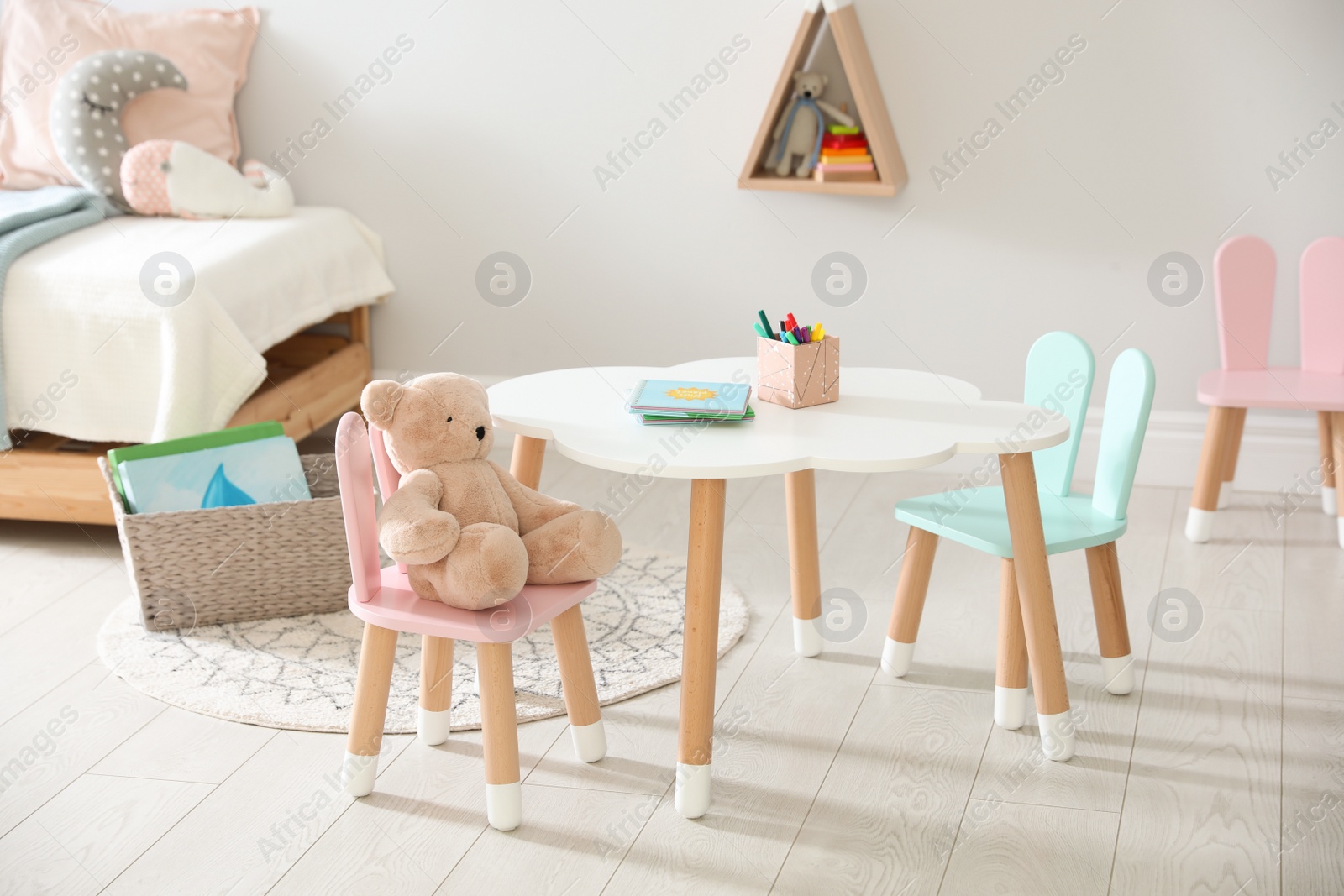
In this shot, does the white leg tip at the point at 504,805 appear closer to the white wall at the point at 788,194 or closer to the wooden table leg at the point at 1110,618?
the wooden table leg at the point at 1110,618

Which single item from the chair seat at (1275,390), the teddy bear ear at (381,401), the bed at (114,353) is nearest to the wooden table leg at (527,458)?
the teddy bear ear at (381,401)

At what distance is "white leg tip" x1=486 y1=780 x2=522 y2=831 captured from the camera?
62.2 inches

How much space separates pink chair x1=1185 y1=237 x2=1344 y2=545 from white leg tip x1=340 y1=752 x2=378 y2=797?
173 cm

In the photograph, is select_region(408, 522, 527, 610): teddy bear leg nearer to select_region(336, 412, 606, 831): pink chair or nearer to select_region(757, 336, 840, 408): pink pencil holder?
select_region(336, 412, 606, 831): pink chair

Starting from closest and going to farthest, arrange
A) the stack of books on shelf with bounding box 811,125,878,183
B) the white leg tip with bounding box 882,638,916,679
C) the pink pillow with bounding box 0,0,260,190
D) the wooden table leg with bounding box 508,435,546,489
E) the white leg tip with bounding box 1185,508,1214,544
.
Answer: the wooden table leg with bounding box 508,435,546,489
the white leg tip with bounding box 882,638,916,679
the white leg tip with bounding box 1185,508,1214,544
the stack of books on shelf with bounding box 811,125,878,183
the pink pillow with bounding box 0,0,260,190

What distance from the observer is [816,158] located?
278 cm

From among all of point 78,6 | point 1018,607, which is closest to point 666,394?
point 1018,607

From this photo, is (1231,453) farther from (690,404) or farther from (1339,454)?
(690,404)

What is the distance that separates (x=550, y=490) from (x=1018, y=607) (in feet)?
4.40

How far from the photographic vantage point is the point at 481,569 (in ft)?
4.89

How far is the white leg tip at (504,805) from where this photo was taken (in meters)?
1.58

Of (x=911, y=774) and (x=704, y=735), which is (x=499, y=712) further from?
(x=911, y=774)

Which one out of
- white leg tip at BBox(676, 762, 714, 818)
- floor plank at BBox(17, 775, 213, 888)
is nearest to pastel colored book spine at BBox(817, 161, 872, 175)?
white leg tip at BBox(676, 762, 714, 818)

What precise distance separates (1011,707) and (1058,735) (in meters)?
0.10
